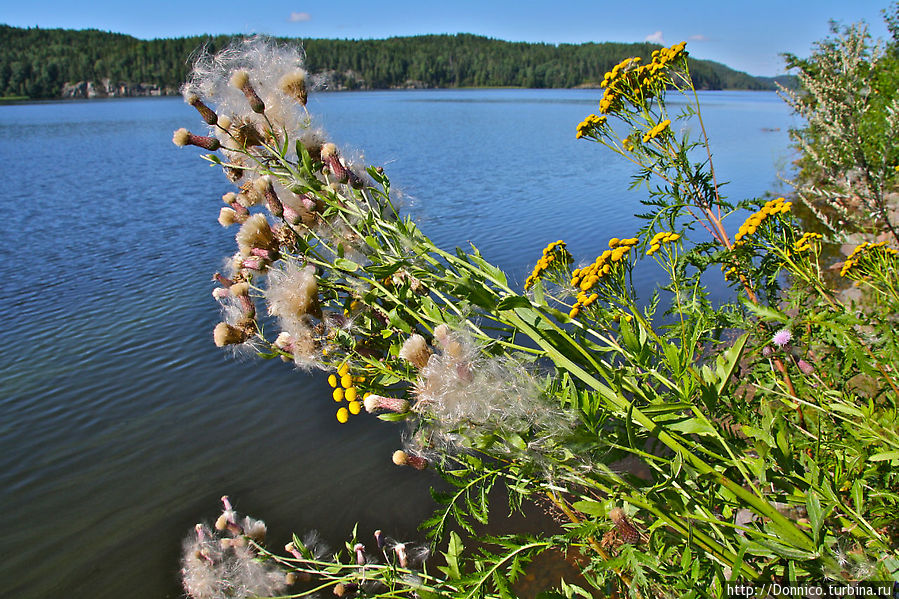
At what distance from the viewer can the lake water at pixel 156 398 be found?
5688 mm

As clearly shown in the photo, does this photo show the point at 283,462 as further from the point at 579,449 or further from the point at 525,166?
the point at 525,166

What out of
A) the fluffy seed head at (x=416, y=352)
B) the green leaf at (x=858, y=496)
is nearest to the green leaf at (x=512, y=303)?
the fluffy seed head at (x=416, y=352)

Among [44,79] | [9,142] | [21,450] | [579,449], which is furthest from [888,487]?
[44,79]

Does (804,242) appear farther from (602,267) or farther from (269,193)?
(269,193)

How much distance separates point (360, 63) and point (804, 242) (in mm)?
110731

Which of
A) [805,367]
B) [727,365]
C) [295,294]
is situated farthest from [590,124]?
[295,294]

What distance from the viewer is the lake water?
5.69 metres

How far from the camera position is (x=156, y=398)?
774 cm

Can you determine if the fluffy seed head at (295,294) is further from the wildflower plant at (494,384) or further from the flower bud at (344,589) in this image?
the flower bud at (344,589)

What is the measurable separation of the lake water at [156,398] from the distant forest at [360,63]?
69.9 m

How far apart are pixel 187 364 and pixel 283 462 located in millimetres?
2776

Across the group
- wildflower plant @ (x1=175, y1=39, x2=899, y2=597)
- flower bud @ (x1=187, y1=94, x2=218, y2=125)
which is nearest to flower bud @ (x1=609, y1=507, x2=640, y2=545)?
wildflower plant @ (x1=175, y1=39, x2=899, y2=597)

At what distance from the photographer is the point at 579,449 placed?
3.84 ft

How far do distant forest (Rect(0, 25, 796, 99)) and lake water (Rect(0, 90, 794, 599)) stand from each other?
229 ft
